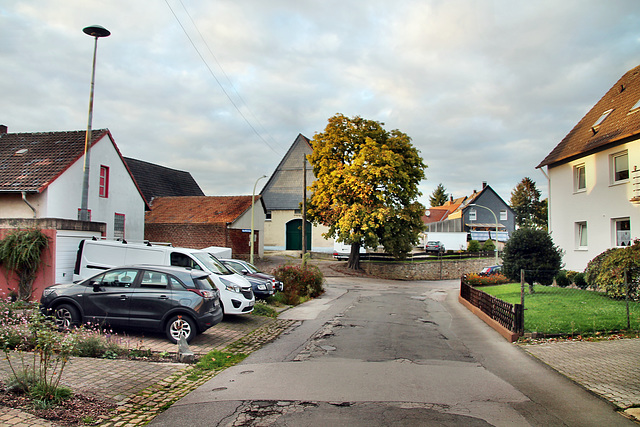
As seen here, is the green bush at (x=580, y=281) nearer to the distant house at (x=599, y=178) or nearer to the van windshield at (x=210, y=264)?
the distant house at (x=599, y=178)

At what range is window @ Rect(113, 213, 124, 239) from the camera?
27.2 metres

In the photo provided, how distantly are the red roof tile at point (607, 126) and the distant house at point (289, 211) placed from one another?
24287mm

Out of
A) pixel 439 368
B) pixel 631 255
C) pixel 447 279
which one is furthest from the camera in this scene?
pixel 447 279

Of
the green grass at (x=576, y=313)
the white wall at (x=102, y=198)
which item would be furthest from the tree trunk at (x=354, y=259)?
the green grass at (x=576, y=313)

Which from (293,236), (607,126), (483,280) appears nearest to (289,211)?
(293,236)

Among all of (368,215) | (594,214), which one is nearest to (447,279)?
(368,215)

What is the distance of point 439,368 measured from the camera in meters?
8.10

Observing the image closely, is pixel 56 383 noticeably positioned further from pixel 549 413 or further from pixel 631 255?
pixel 631 255

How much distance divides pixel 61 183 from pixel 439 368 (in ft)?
66.7

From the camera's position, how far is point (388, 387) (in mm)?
6742

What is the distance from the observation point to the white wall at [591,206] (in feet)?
62.0

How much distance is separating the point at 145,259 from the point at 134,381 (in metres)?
6.82

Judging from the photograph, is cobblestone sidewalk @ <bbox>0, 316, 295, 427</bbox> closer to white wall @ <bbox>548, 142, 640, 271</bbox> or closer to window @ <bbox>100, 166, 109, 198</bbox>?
white wall @ <bbox>548, 142, 640, 271</bbox>

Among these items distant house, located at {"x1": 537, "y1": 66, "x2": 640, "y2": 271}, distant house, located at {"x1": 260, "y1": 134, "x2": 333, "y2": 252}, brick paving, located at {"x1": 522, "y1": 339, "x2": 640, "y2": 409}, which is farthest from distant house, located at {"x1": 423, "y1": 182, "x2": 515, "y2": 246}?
brick paving, located at {"x1": 522, "y1": 339, "x2": 640, "y2": 409}
